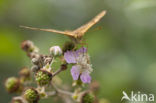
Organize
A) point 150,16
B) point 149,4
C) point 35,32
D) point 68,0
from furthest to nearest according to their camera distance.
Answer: point 68,0
point 35,32
point 150,16
point 149,4

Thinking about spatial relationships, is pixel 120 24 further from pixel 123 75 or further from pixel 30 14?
pixel 30 14

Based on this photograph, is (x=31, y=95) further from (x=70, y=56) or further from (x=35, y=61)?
(x=70, y=56)

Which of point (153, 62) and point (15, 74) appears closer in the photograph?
point (153, 62)

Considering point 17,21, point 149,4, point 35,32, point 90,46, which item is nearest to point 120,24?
point 90,46

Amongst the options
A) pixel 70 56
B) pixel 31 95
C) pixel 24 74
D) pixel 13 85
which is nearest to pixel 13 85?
pixel 13 85

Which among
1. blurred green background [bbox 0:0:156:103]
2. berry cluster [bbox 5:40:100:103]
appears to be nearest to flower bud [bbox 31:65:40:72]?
berry cluster [bbox 5:40:100:103]

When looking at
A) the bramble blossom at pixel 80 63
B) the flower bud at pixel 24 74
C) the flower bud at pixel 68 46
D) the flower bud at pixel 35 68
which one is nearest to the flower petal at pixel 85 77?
the bramble blossom at pixel 80 63

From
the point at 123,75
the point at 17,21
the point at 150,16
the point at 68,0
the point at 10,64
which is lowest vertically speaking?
the point at 123,75

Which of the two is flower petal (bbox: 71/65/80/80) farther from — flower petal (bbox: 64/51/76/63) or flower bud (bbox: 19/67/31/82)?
flower bud (bbox: 19/67/31/82)
